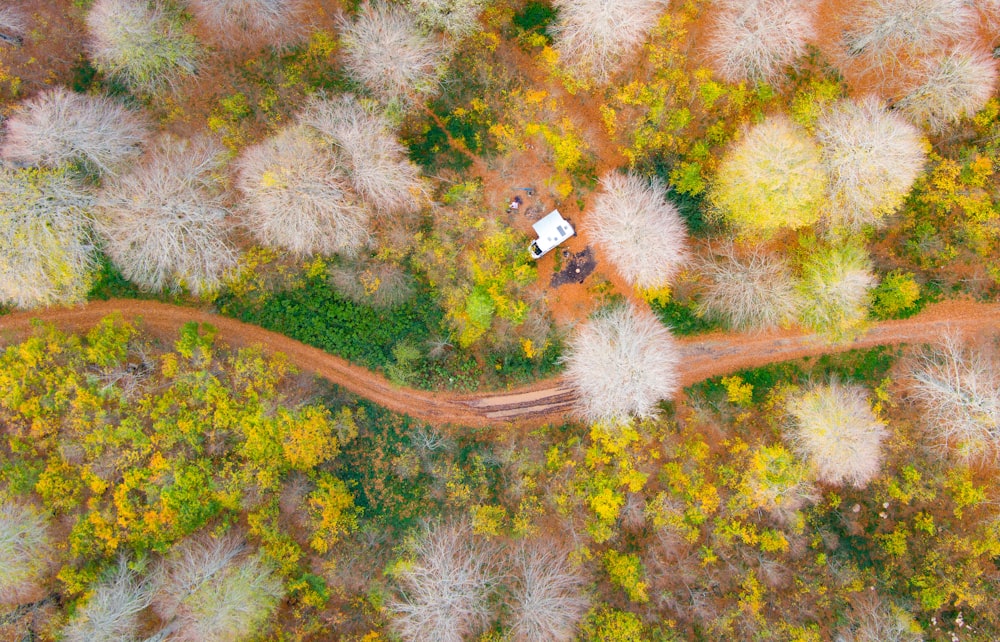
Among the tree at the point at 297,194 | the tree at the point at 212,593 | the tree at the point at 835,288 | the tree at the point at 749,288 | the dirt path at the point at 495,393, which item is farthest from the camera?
the dirt path at the point at 495,393

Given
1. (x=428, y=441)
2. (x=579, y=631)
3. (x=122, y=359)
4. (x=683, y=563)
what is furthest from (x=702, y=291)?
(x=122, y=359)

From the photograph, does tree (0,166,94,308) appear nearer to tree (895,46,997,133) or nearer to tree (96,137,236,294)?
tree (96,137,236,294)

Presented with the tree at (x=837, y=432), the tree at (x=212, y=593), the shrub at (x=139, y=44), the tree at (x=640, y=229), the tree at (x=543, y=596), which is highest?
the shrub at (x=139, y=44)

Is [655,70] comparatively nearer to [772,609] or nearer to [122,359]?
[772,609]

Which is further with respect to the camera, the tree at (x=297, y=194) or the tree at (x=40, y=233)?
the tree at (x=297, y=194)

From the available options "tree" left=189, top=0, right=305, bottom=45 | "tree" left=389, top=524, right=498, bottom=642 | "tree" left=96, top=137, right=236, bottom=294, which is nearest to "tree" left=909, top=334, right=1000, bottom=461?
"tree" left=389, top=524, right=498, bottom=642

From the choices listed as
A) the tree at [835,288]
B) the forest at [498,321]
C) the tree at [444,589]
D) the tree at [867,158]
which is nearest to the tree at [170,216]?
the forest at [498,321]

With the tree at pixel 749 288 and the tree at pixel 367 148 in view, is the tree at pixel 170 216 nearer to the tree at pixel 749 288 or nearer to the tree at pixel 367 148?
the tree at pixel 367 148

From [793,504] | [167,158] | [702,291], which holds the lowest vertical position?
[793,504]
